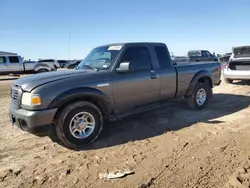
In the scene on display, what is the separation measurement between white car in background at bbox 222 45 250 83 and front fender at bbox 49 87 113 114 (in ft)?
26.0

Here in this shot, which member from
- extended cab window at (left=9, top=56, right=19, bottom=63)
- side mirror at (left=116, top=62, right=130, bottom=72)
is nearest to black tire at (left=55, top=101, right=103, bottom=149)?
side mirror at (left=116, top=62, right=130, bottom=72)

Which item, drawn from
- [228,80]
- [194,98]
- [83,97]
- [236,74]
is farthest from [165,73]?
[228,80]

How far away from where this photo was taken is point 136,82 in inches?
209

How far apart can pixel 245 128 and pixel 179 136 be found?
160 cm

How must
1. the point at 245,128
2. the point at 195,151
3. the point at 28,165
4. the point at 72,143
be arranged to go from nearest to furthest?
the point at 28,165, the point at 195,151, the point at 72,143, the point at 245,128

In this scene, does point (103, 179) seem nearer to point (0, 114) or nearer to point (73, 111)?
point (73, 111)

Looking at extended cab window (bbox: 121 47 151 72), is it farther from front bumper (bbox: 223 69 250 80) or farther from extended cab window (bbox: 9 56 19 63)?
extended cab window (bbox: 9 56 19 63)

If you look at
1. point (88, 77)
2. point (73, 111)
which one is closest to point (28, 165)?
point (73, 111)

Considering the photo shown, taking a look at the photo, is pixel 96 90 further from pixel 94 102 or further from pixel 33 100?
pixel 33 100

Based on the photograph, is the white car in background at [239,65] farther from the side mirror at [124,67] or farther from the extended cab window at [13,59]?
the extended cab window at [13,59]

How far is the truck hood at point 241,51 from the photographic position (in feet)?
35.7

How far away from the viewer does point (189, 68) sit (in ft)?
21.9

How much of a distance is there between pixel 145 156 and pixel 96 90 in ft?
5.11

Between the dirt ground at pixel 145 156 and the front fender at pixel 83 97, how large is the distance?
2.23 feet
